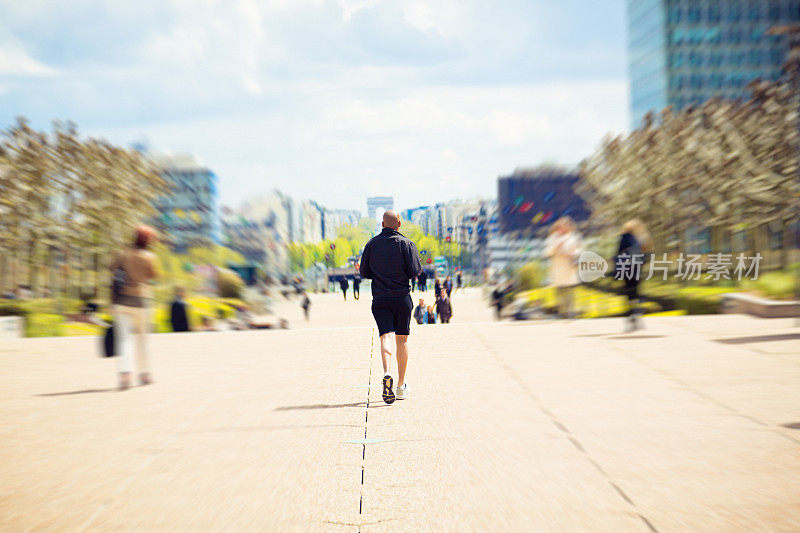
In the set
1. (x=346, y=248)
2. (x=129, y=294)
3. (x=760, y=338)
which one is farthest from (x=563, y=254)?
(x=346, y=248)

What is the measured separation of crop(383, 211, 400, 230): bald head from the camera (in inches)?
275

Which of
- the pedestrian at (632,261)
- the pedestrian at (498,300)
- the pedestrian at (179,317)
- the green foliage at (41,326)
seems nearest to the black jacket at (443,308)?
the pedestrian at (498,300)

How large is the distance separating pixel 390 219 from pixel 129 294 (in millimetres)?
3021

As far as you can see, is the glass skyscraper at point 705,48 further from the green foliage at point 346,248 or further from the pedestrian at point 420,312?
the pedestrian at point 420,312

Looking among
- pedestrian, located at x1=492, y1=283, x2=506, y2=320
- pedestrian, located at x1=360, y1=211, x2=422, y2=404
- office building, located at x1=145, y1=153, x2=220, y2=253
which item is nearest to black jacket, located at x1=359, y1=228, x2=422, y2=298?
pedestrian, located at x1=360, y1=211, x2=422, y2=404

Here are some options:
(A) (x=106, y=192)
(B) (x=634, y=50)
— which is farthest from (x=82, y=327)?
(B) (x=634, y=50)

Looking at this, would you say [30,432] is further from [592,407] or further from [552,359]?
[552,359]

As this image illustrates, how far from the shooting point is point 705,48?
75875 millimetres

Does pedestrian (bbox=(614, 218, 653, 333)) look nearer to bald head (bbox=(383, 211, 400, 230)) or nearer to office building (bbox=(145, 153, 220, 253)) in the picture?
bald head (bbox=(383, 211, 400, 230))

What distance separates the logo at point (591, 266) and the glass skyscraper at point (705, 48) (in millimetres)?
59946

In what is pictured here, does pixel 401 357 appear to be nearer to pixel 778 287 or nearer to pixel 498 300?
pixel 778 287

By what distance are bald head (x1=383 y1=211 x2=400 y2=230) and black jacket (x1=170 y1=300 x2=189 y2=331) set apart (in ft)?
32.4

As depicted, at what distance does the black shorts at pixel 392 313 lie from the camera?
22.5ft

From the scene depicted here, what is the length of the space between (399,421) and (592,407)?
1675mm
